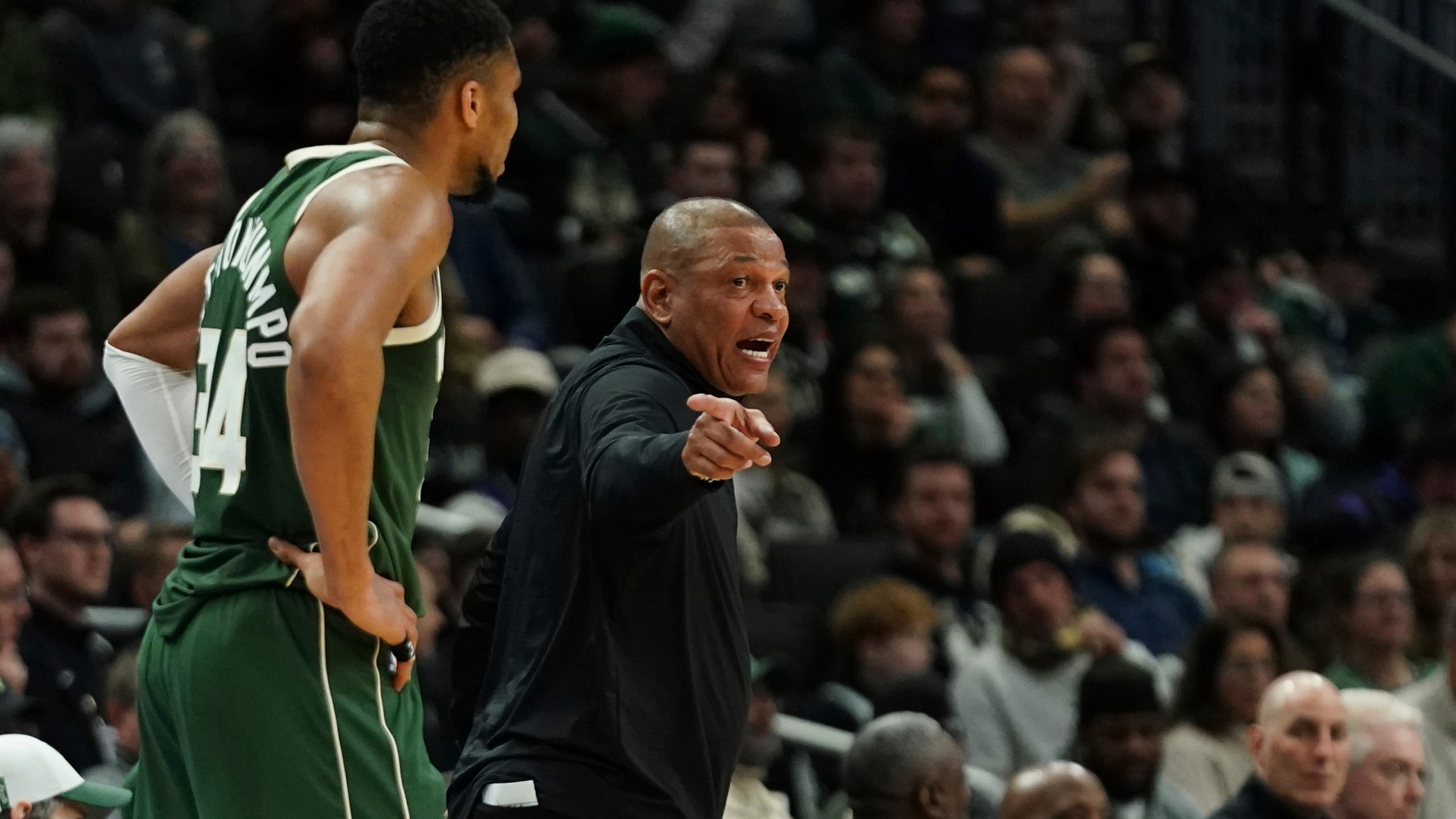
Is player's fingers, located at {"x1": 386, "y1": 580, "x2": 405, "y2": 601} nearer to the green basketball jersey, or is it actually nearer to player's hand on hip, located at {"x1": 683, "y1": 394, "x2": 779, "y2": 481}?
the green basketball jersey

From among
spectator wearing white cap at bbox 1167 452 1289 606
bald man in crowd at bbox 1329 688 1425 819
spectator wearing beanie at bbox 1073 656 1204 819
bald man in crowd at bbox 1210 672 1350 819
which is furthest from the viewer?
spectator wearing white cap at bbox 1167 452 1289 606

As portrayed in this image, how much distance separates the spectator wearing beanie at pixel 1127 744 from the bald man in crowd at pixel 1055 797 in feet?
3.99

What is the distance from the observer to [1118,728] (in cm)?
749

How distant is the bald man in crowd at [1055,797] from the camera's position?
6160 mm

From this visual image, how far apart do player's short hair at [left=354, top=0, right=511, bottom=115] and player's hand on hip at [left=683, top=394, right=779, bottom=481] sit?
82 centimetres

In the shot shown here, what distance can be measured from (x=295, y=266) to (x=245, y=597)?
531 mm

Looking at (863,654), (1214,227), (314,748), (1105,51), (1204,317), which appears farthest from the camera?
(1105,51)

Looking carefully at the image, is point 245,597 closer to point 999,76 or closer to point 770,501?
point 770,501

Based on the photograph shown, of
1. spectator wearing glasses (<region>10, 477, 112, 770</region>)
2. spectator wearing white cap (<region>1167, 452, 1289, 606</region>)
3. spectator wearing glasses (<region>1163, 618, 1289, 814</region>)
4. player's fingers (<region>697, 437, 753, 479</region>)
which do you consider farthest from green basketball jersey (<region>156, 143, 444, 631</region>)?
spectator wearing white cap (<region>1167, 452, 1289, 606</region>)

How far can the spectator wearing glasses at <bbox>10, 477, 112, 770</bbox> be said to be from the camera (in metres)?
6.84

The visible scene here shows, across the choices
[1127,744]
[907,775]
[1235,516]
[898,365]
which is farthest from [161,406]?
[1235,516]

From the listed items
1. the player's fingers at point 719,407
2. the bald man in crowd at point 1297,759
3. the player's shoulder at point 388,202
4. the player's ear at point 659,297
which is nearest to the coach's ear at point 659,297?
the player's ear at point 659,297

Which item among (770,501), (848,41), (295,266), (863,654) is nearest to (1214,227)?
(848,41)

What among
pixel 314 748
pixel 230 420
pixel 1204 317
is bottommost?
pixel 1204 317
